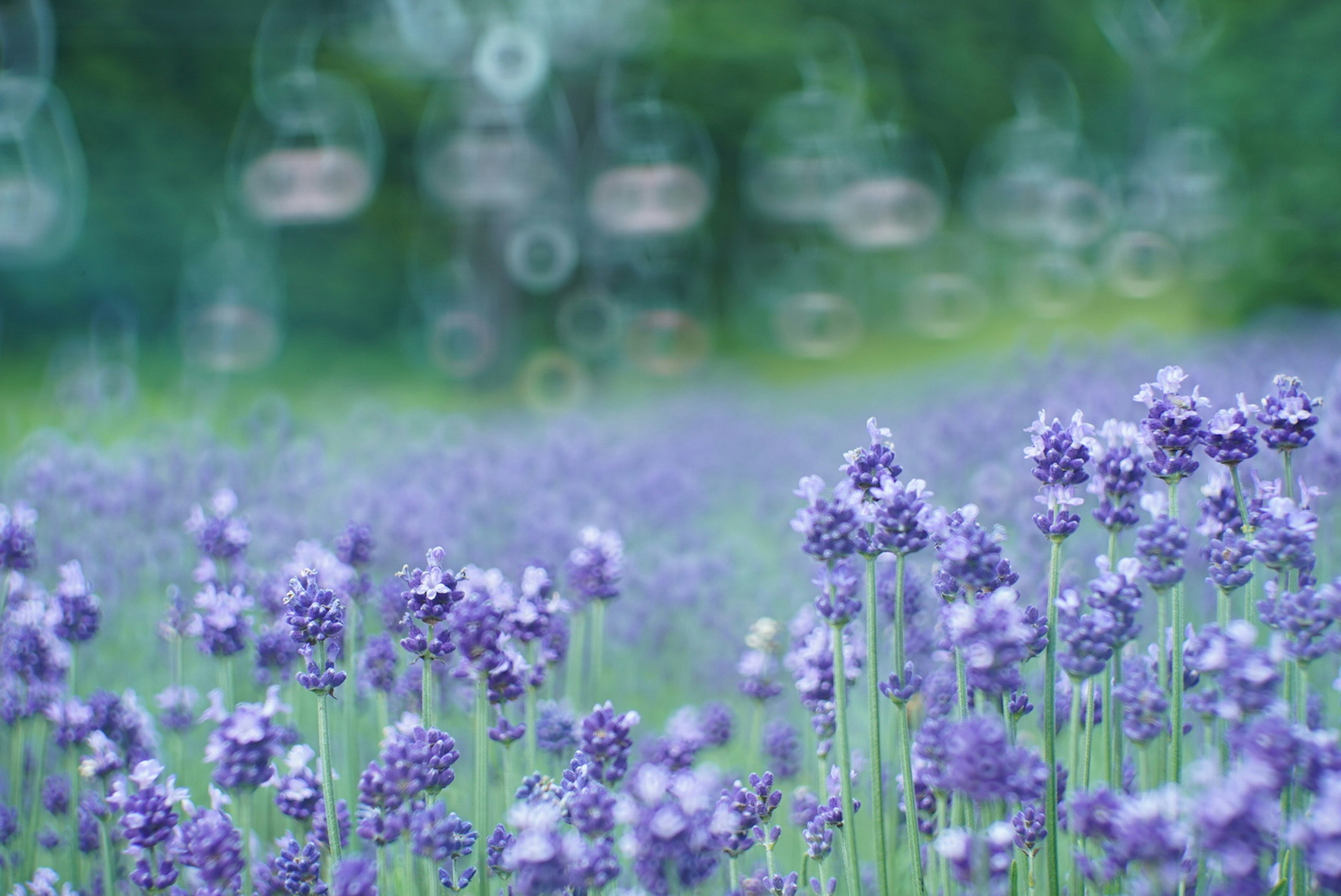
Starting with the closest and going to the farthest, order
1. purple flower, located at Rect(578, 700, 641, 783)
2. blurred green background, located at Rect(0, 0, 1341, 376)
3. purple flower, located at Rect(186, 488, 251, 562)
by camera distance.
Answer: purple flower, located at Rect(578, 700, 641, 783), purple flower, located at Rect(186, 488, 251, 562), blurred green background, located at Rect(0, 0, 1341, 376)

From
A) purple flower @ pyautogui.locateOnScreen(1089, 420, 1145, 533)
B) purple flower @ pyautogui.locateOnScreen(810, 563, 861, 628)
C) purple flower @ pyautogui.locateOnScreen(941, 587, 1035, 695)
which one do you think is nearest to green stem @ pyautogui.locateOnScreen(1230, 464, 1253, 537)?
purple flower @ pyautogui.locateOnScreen(1089, 420, 1145, 533)

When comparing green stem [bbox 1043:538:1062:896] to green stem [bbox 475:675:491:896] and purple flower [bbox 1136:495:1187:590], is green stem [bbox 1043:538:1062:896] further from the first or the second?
green stem [bbox 475:675:491:896]

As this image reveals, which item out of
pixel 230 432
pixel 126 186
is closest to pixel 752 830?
pixel 230 432

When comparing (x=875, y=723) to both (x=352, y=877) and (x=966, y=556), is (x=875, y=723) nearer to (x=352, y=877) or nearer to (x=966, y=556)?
(x=966, y=556)

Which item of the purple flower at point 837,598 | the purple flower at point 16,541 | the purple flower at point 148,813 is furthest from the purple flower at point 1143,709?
the purple flower at point 16,541

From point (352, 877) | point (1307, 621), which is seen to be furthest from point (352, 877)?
point (1307, 621)

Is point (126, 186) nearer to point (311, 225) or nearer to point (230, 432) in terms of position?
point (311, 225)
